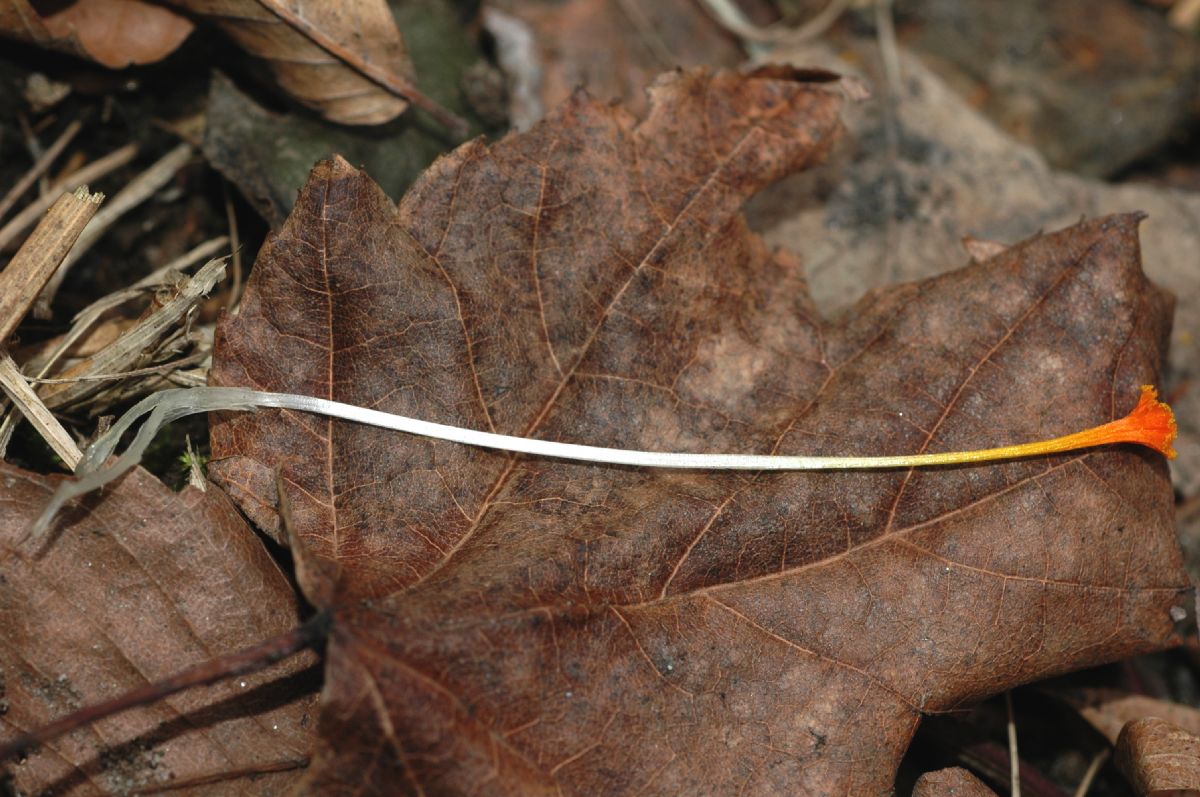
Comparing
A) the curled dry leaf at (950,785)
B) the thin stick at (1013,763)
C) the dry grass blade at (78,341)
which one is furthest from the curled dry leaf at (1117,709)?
the dry grass blade at (78,341)

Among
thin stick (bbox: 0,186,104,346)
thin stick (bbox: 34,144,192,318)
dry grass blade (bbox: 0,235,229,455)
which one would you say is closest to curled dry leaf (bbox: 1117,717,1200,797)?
dry grass blade (bbox: 0,235,229,455)

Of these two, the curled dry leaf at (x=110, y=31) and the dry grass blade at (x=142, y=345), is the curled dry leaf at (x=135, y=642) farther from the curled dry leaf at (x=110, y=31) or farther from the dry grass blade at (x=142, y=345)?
the curled dry leaf at (x=110, y=31)

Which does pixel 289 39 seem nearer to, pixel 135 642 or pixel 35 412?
pixel 35 412

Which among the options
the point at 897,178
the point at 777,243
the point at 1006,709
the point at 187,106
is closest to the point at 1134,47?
the point at 897,178

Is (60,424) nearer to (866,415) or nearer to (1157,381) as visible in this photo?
(866,415)

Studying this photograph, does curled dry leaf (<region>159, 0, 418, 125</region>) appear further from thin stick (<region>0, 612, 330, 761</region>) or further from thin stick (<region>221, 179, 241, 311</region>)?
thin stick (<region>0, 612, 330, 761</region>)

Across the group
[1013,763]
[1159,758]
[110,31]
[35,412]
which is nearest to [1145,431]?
[1159,758]
